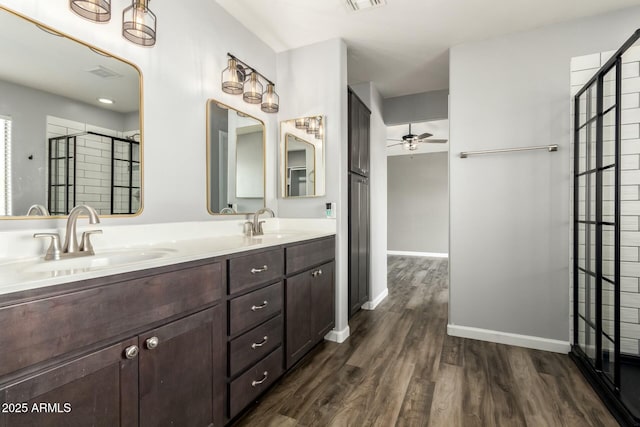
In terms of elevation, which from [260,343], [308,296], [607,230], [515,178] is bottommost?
[260,343]

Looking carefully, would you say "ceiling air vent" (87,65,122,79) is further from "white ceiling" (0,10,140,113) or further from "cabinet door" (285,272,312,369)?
"cabinet door" (285,272,312,369)

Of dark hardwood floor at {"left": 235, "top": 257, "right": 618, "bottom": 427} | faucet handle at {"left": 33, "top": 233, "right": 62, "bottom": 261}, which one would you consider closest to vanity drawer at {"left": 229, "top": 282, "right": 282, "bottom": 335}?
dark hardwood floor at {"left": 235, "top": 257, "right": 618, "bottom": 427}

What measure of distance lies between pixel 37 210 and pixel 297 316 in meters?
1.44

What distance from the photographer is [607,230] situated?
1923 mm

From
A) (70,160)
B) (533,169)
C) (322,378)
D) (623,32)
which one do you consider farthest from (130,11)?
(623,32)

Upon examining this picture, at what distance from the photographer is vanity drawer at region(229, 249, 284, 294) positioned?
1476mm

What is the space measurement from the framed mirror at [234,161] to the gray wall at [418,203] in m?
5.26

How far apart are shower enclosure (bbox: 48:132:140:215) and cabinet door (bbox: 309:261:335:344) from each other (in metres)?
1.25

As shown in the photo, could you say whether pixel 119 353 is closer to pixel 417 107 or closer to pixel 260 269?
pixel 260 269

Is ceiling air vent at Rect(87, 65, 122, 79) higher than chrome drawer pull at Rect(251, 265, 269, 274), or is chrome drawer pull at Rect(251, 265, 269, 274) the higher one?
ceiling air vent at Rect(87, 65, 122, 79)

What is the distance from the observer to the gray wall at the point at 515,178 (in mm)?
2420

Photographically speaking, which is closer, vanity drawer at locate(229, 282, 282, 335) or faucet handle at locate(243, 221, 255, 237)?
vanity drawer at locate(229, 282, 282, 335)

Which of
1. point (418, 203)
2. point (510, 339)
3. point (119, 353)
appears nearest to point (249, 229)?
point (119, 353)

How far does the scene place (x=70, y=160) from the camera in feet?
4.57
